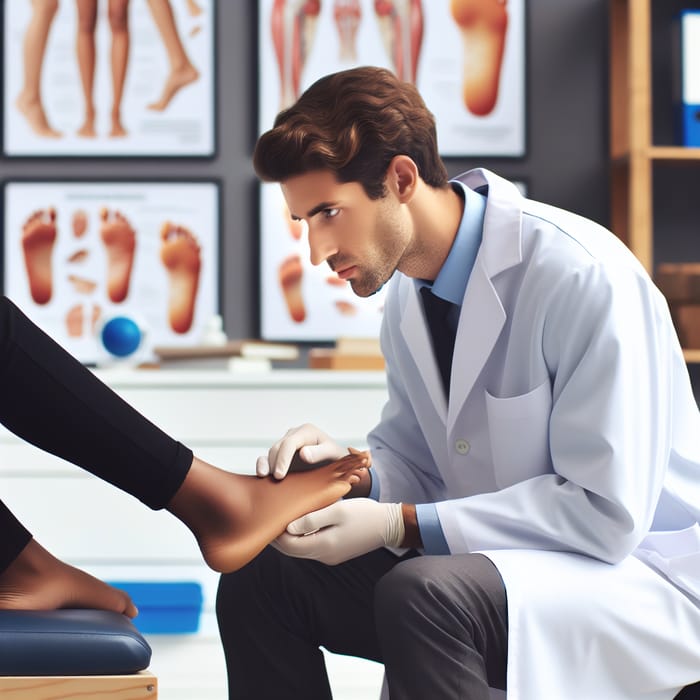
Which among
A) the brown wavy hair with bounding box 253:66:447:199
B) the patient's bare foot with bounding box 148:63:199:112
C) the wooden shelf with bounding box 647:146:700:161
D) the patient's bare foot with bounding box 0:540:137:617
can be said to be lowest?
the patient's bare foot with bounding box 0:540:137:617

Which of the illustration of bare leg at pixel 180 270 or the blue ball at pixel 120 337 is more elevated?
the illustration of bare leg at pixel 180 270

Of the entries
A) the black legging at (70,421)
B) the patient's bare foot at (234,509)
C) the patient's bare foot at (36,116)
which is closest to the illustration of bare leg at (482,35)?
the patient's bare foot at (36,116)

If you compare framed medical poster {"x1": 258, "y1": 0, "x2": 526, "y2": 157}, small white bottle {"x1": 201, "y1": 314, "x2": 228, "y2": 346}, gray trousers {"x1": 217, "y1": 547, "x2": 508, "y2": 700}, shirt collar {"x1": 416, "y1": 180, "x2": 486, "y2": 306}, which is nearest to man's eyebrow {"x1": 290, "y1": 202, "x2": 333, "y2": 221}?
shirt collar {"x1": 416, "y1": 180, "x2": 486, "y2": 306}

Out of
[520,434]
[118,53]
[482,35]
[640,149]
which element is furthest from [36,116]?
[520,434]

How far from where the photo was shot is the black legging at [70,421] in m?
1.27

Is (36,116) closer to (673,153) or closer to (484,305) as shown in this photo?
(673,153)

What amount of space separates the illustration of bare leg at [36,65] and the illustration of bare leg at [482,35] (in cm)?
110

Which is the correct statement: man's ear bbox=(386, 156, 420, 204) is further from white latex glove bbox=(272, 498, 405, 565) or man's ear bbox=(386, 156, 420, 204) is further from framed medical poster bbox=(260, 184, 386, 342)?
framed medical poster bbox=(260, 184, 386, 342)

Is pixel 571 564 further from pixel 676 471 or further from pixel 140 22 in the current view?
pixel 140 22

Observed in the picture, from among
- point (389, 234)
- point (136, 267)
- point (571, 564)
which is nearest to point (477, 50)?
point (136, 267)

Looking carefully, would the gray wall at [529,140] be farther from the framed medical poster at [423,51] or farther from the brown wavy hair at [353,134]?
the brown wavy hair at [353,134]

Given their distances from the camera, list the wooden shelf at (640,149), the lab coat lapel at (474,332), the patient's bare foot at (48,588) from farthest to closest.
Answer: the wooden shelf at (640,149), the lab coat lapel at (474,332), the patient's bare foot at (48,588)

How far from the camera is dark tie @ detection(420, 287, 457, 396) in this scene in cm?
159

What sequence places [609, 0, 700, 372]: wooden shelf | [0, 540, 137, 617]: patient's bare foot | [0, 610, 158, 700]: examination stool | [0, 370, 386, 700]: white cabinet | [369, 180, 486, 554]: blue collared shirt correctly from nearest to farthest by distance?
1. [0, 610, 158, 700]: examination stool
2. [0, 540, 137, 617]: patient's bare foot
3. [369, 180, 486, 554]: blue collared shirt
4. [0, 370, 386, 700]: white cabinet
5. [609, 0, 700, 372]: wooden shelf
